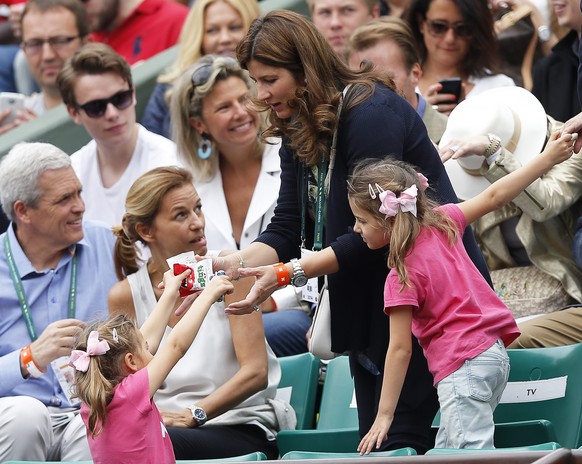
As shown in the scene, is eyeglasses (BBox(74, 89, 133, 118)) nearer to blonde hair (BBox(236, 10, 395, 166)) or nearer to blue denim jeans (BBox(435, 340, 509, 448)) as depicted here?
blonde hair (BBox(236, 10, 395, 166))

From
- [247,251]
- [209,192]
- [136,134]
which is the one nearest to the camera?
[247,251]

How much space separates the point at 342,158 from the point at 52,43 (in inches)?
140

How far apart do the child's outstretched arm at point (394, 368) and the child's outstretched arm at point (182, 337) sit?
56 cm

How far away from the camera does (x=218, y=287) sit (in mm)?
4055

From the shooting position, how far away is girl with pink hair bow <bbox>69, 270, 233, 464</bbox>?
3916 mm

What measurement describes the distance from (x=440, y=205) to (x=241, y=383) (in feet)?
3.70

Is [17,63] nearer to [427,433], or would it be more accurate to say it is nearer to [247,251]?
[247,251]

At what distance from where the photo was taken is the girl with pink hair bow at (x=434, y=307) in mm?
3838

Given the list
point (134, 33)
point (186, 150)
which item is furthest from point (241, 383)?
point (134, 33)

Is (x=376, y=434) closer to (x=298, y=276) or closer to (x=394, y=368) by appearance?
(x=394, y=368)

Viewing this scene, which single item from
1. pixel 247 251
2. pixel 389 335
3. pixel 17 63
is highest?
pixel 17 63

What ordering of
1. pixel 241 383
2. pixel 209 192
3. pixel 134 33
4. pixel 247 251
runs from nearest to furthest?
pixel 247 251 → pixel 241 383 → pixel 209 192 → pixel 134 33

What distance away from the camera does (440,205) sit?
4070mm

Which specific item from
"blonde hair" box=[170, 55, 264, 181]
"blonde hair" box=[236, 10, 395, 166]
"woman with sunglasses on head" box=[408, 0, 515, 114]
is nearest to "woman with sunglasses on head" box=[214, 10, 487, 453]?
"blonde hair" box=[236, 10, 395, 166]
